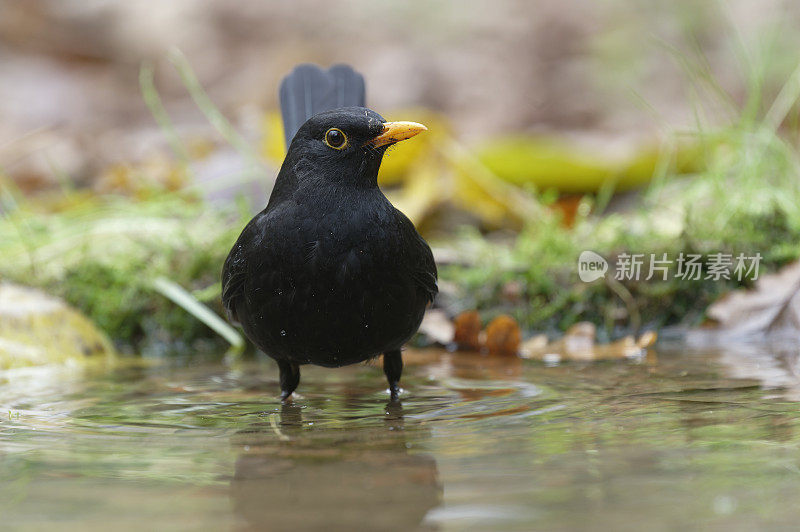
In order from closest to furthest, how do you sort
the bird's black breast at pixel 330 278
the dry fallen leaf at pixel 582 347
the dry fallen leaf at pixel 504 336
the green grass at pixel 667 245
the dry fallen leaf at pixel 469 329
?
the bird's black breast at pixel 330 278 → the dry fallen leaf at pixel 582 347 → the dry fallen leaf at pixel 504 336 → the dry fallen leaf at pixel 469 329 → the green grass at pixel 667 245

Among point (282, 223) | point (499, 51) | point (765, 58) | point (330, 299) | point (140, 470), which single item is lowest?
point (140, 470)

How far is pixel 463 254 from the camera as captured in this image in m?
5.50

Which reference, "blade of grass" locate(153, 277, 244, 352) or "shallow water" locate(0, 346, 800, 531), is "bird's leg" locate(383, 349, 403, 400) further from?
"blade of grass" locate(153, 277, 244, 352)

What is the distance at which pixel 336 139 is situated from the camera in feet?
10.9

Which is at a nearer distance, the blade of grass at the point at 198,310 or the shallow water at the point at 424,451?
the shallow water at the point at 424,451

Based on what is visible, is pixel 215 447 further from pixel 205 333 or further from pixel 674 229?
pixel 674 229

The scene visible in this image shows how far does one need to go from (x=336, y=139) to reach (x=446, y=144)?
11.9 ft

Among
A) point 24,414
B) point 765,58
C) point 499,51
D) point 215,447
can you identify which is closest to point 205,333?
point 24,414

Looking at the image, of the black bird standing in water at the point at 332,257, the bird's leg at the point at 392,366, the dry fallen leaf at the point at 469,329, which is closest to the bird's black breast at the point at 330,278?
the black bird standing in water at the point at 332,257

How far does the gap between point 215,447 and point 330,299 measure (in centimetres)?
77

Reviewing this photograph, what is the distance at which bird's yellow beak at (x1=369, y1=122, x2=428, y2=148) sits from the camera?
10.6 ft

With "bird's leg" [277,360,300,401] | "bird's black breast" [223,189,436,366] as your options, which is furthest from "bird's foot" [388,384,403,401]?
"bird's leg" [277,360,300,401]

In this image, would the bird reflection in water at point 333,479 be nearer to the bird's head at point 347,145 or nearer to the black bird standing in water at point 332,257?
the black bird standing in water at point 332,257

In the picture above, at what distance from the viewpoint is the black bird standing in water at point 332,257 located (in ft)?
10.4
